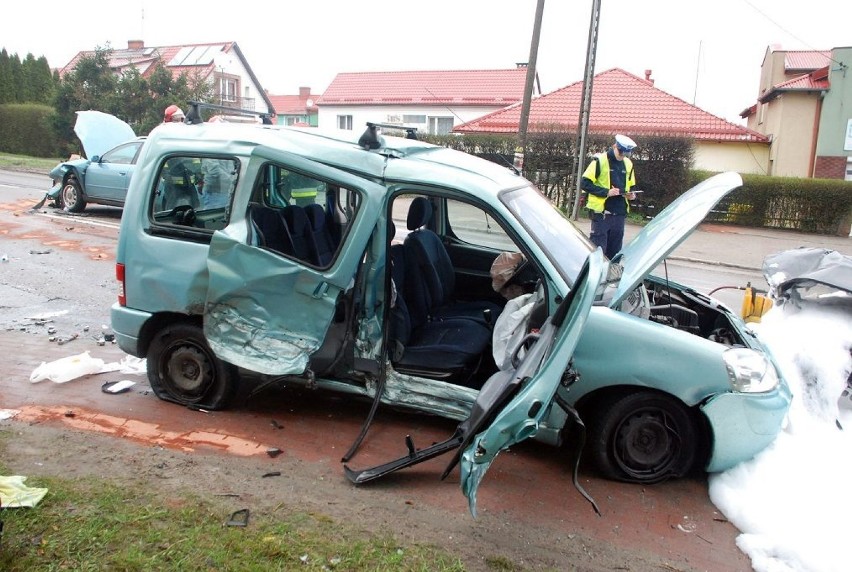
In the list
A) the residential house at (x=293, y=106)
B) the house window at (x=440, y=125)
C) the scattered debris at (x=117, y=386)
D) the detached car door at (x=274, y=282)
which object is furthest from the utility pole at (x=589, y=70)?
the residential house at (x=293, y=106)

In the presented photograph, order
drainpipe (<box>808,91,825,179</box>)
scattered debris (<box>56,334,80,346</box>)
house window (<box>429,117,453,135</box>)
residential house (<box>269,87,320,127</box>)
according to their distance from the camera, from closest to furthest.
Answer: scattered debris (<box>56,334,80,346</box>), drainpipe (<box>808,91,825,179</box>), house window (<box>429,117,453,135</box>), residential house (<box>269,87,320,127</box>)

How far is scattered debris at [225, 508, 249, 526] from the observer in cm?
348

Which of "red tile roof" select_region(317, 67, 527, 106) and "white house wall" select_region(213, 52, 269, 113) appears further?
"white house wall" select_region(213, 52, 269, 113)

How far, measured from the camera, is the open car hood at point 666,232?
4020 mm

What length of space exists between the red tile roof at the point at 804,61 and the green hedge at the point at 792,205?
18.5 m

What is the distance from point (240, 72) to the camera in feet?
170

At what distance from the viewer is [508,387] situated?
11.0 ft

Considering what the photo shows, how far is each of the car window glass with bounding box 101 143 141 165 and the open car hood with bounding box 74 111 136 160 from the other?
160 mm

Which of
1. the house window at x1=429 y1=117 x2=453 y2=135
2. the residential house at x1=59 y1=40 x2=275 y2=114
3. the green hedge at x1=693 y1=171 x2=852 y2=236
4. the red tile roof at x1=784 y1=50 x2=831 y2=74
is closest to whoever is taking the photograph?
the green hedge at x1=693 y1=171 x2=852 y2=236

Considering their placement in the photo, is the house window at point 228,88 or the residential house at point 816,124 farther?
the house window at point 228,88

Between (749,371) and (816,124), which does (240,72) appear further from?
(749,371)

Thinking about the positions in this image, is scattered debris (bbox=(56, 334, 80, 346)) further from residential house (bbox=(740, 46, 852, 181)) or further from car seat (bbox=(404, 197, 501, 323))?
→ residential house (bbox=(740, 46, 852, 181))

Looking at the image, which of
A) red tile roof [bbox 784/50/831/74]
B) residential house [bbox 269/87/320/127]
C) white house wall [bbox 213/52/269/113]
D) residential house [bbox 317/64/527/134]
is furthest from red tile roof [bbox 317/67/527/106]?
residential house [bbox 269/87/320/127]

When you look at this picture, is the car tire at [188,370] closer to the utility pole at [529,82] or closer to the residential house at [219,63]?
the utility pole at [529,82]
